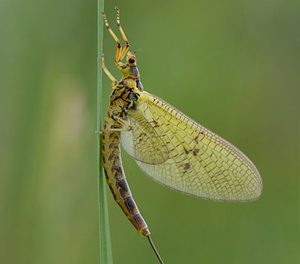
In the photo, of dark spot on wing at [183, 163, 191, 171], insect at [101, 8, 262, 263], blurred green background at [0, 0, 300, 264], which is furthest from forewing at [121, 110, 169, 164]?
blurred green background at [0, 0, 300, 264]

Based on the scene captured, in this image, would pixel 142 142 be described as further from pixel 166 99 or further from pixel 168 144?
pixel 166 99

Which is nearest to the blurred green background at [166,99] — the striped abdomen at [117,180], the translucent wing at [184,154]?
the striped abdomen at [117,180]

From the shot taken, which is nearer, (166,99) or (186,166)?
(186,166)

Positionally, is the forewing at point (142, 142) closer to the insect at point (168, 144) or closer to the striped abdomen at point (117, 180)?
the insect at point (168, 144)

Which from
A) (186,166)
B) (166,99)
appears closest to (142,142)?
(186,166)

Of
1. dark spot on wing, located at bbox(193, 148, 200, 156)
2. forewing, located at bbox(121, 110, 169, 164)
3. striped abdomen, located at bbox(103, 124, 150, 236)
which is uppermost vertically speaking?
forewing, located at bbox(121, 110, 169, 164)

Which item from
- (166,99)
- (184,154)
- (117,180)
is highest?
(166,99)

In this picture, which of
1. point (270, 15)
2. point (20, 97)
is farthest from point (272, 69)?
point (20, 97)

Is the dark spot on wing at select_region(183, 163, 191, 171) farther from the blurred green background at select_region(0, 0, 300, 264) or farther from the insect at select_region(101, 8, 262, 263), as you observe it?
the blurred green background at select_region(0, 0, 300, 264)
